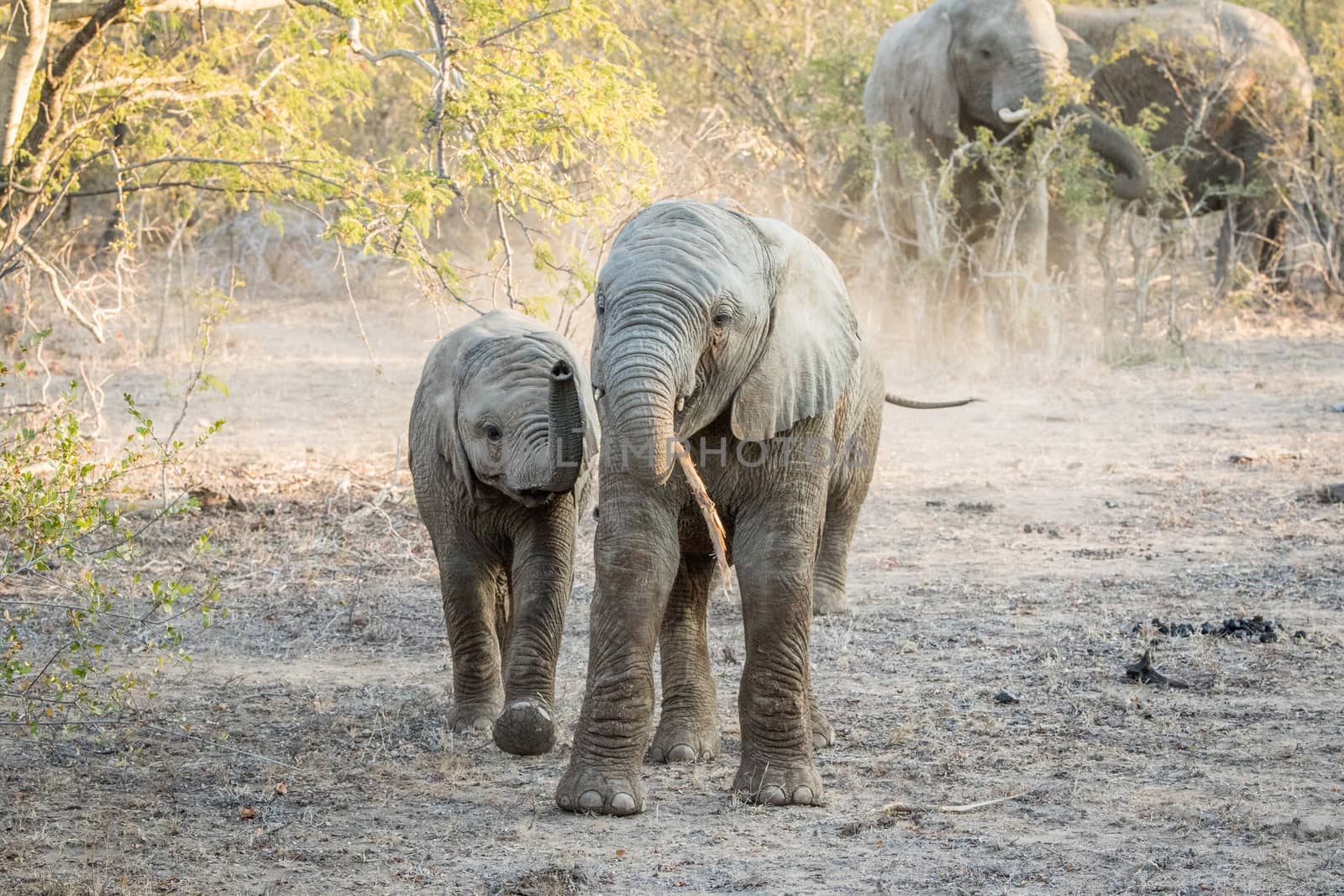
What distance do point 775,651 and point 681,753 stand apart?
0.73 meters

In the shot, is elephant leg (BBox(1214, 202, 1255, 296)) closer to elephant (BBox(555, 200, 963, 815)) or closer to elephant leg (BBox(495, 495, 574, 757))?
elephant leg (BBox(495, 495, 574, 757))

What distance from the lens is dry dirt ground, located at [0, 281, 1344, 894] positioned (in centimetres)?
434

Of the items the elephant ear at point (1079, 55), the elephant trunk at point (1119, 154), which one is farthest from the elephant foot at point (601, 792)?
the elephant ear at point (1079, 55)

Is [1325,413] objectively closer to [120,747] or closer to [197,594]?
[197,594]

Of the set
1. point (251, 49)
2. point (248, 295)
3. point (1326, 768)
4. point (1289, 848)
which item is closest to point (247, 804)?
point (1289, 848)

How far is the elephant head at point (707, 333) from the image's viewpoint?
4.09 m

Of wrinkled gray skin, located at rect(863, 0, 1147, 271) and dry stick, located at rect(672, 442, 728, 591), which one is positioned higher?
wrinkled gray skin, located at rect(863, 0, 1147, 271)

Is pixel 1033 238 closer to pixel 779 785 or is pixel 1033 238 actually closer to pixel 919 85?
pixel 919 85

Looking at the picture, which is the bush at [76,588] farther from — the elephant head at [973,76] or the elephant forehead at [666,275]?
the elephant head at [973,76]

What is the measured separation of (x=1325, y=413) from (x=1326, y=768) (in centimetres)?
737

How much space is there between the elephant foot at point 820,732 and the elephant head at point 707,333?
125 cm

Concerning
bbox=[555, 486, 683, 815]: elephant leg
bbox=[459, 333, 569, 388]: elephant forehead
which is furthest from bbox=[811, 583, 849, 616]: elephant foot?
bbox=[555, 486, 683, 815]: elephant leg

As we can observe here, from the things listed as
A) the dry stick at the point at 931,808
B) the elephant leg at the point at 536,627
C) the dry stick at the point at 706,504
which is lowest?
the dry stick at the point at 931,808

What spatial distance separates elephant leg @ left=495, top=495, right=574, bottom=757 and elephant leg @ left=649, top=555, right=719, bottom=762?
375mm
